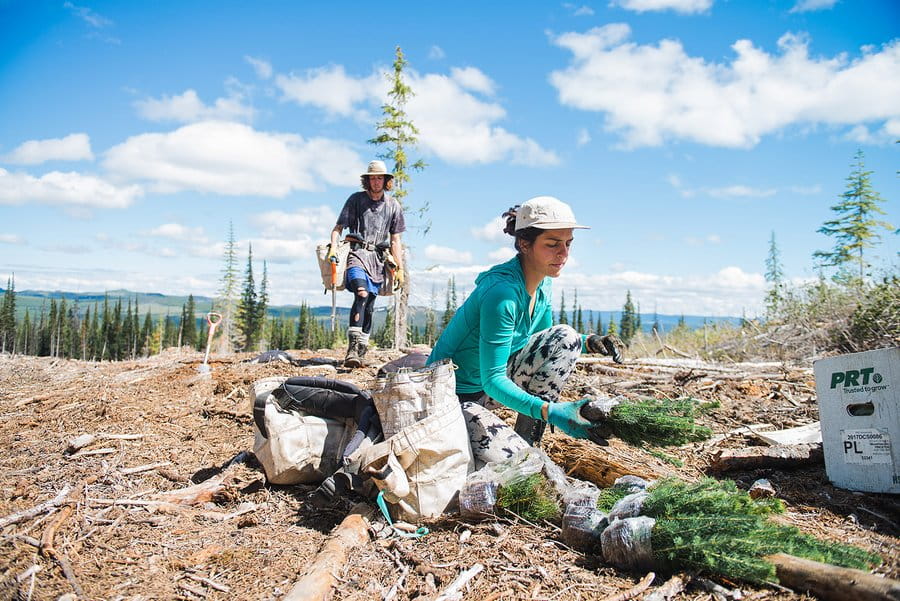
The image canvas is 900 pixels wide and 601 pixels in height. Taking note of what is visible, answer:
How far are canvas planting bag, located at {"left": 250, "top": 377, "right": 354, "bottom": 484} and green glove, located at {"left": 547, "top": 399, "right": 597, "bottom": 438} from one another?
1.34 meters

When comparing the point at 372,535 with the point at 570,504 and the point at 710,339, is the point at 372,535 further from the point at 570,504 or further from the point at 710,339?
the point at 710,339

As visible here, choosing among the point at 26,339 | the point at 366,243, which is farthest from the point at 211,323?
the point at 26,339

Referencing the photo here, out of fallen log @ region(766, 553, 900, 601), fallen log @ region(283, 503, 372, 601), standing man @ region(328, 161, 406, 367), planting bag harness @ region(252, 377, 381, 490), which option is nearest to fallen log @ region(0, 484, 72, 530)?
planting bag harness @ region(252, 377, 381, 490)

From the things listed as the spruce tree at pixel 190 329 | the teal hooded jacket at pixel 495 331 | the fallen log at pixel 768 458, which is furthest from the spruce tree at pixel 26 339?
the fallen log at pixel 768 458

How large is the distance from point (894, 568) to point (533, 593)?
1323 millimetres

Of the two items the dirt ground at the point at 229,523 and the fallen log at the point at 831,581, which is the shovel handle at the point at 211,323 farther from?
the fallen log at the point at 831,581

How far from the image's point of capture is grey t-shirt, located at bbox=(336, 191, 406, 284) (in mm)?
6625

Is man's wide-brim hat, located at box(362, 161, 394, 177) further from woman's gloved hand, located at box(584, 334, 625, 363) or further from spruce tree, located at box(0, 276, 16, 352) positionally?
spruce tree, located at box(0, 276, 16, 352)

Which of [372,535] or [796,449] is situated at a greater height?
[796,449]

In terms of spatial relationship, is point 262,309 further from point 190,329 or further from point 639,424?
point 639,424

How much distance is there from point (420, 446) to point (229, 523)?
122 centimetres

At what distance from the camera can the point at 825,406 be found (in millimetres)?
3299

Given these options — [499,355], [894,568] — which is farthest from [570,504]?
[894,568]

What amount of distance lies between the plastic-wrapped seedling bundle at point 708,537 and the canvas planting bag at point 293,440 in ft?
5.75
